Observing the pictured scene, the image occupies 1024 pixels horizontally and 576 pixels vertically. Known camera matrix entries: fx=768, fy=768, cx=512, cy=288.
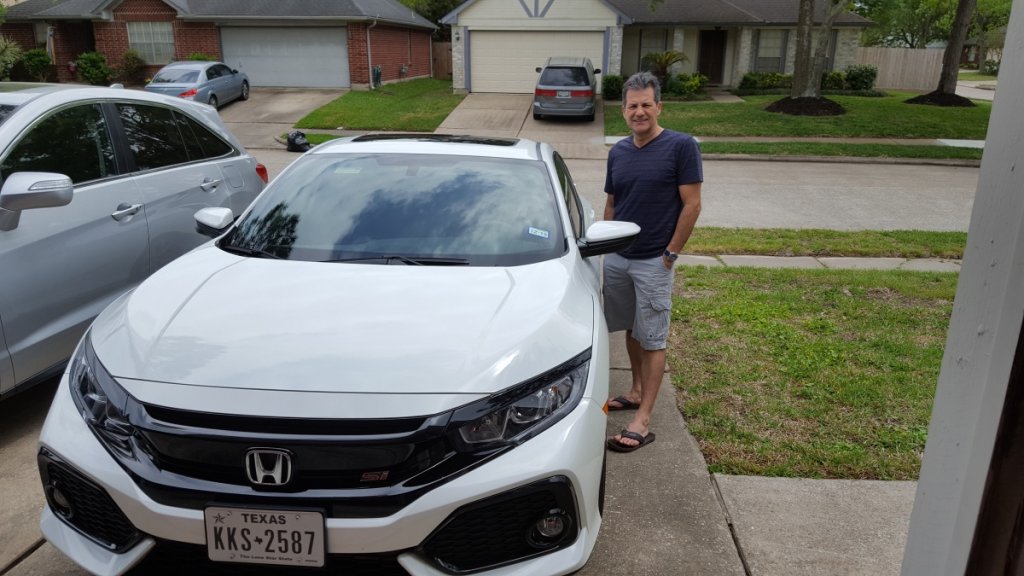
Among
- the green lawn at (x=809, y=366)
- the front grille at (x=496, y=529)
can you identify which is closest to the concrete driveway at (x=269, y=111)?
the green lawn at (x=809, y=366)

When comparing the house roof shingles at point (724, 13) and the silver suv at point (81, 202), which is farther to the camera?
the house roof shingles at point (724, 13)

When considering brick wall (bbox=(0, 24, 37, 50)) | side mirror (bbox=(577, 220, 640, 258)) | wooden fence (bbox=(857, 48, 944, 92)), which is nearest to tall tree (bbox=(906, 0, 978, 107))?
wooden fence (bbox=(857, 48, 944, 92))

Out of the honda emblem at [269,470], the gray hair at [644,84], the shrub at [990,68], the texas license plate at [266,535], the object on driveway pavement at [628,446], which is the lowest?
the shrub at [990,68]

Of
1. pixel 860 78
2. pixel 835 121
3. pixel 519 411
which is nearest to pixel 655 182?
pixel 519 411

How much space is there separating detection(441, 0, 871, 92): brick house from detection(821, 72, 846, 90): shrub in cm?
159

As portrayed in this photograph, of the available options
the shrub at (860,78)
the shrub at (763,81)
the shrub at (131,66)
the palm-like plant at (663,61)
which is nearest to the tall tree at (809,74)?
the palm-like plant at (663,61)

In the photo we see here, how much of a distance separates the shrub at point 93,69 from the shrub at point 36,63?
124cm

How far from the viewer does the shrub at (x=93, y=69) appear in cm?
2641

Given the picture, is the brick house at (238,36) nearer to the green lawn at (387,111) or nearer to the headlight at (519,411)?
the green lawn at (387,111)

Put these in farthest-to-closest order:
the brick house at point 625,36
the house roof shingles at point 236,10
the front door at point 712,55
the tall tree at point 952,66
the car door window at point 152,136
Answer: the front door at point 712,55 → the brick house at point 625,36 → the house roof shingles at point 236,10 → the tall tree at point 952,66 → the car door window at point 152,136

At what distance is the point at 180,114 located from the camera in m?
5.21

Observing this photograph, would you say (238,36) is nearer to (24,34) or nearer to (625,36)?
(24,34)

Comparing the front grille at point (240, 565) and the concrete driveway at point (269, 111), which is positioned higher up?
the front grille at point (240, 565)

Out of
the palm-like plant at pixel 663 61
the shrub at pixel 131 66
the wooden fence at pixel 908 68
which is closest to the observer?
the palm-like plant at pixel 663 61
